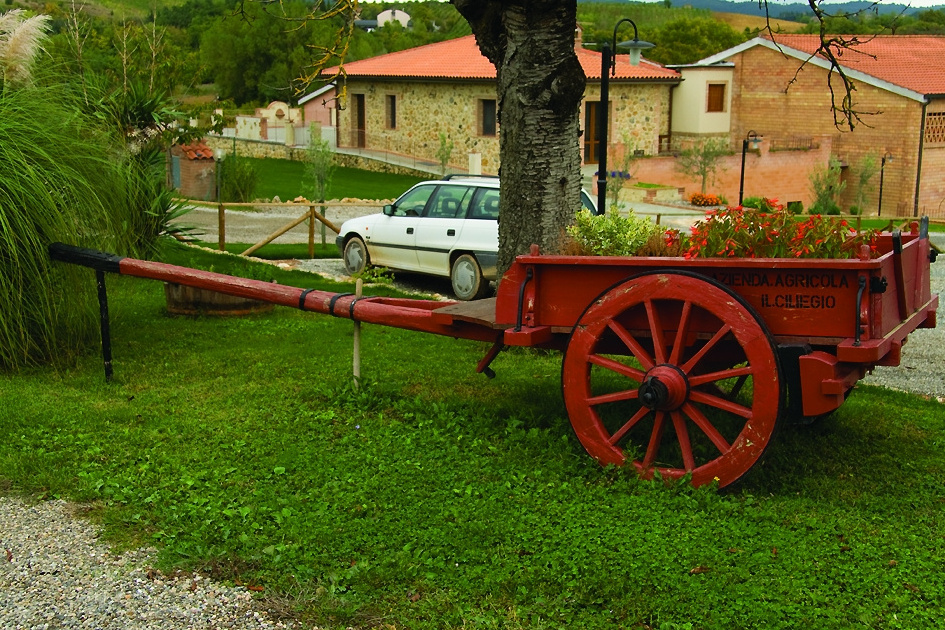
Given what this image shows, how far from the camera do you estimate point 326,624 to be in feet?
13.8

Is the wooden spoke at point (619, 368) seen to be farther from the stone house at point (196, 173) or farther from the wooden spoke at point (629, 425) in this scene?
the stone house at point (196, 173)

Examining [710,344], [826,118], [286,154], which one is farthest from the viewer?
[826,118]

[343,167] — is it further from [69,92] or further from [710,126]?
[69,92]

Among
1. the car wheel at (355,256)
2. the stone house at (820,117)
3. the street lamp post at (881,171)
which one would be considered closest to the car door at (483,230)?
the car wheel at (355,256)

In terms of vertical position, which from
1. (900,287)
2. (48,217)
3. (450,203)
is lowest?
(450,203)

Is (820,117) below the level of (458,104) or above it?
below

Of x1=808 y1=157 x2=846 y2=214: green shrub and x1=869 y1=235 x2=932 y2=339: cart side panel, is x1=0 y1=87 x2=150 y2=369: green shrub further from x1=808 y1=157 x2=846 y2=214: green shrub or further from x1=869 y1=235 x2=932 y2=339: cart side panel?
x1=808 y1=157 x2=846 y2=214: green shrub

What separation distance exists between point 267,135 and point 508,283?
1699 inches

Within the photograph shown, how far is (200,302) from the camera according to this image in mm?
10625

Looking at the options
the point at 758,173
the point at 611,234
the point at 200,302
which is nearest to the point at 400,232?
the point at 200,302

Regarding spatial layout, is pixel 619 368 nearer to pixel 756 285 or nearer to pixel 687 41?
pixel 756 285

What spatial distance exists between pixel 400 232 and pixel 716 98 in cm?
3485

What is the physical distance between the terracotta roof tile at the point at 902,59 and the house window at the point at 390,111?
15199 millimetres

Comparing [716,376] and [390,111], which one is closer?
[716,376]
